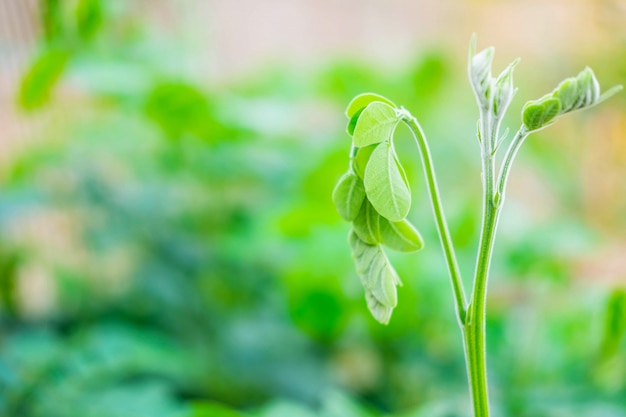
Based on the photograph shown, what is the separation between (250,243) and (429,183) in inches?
20.8

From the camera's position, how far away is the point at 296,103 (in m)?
0.87

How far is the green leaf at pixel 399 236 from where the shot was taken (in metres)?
0.27

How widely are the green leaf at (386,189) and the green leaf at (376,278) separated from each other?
0.03 m

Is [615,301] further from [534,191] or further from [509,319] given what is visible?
[534,191]

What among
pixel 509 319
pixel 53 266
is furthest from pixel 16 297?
pixel 509 319

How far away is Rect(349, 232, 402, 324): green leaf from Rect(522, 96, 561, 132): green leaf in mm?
81

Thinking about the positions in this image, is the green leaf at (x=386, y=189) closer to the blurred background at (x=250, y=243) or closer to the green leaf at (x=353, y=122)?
the green leaf at (x=353, y=122)

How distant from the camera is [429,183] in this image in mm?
260

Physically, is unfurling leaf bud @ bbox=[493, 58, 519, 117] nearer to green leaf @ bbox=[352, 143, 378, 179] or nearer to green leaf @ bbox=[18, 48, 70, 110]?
green leaf @ bbox=[352, 143, 378, 179]

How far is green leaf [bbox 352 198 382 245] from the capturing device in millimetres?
265

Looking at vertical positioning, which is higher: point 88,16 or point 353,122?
point 88,16

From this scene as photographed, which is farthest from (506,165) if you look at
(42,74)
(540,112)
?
(42,74)

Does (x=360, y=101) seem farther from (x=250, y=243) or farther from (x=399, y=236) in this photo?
(x=250, y=243)

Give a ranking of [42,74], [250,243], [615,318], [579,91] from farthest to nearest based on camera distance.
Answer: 1. [250,243]
2. [42,74]
3. [615,318]
4. [579,91]
